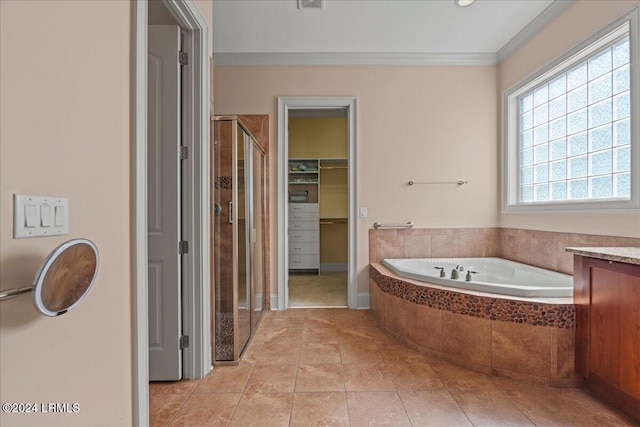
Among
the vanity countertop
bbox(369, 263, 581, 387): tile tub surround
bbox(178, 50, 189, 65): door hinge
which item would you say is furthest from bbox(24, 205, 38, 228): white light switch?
the vanity countertop

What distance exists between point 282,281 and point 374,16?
2746 mm

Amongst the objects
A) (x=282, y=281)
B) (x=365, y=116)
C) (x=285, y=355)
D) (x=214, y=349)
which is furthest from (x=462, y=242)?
(x=214, y=349)

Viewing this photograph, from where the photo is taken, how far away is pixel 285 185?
3.28 m

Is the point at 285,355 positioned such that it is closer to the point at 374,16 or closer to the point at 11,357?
the point at 11,357

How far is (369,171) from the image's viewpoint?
332 cm

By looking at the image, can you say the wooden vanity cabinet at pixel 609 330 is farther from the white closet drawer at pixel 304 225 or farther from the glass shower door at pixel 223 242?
the white closet drawer at pixel 304 225

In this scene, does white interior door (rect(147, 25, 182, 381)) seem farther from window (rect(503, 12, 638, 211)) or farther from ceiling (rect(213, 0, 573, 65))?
window (rect(503, 12, 638, 211))

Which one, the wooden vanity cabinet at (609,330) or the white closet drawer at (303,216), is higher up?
the white closet drawer at (303,216)

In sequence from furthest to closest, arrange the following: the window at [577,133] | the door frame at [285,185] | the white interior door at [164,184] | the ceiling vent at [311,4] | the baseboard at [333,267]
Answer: the baseboard at [333,267], the door frame at [285,185], the ceiling vent at [311,4], the window at [577,133], the white interior door at [164,184]

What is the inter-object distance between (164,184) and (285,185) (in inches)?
62.1

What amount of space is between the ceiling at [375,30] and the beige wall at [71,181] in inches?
76.4

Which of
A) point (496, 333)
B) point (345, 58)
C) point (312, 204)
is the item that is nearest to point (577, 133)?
point (496, 333)

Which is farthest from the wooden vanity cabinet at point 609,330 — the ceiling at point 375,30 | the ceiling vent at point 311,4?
the ceiling vent at point 311,4

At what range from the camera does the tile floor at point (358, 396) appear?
5.01 ft
